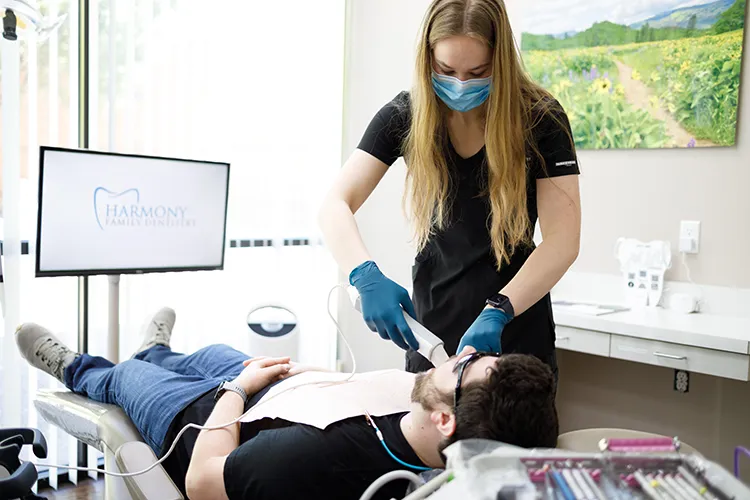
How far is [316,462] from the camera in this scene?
1294 millimetres

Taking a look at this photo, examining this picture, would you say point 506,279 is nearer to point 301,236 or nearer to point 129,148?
point 129,148

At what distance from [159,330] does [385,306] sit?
1.18m

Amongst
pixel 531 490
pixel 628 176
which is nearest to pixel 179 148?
pixel 628 176

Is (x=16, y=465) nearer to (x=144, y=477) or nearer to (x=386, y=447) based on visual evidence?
(x=144, y=477)

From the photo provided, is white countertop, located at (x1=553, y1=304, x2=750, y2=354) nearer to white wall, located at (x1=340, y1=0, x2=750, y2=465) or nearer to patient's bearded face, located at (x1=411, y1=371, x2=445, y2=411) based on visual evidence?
white wall, located at (x1=340, y1=0, x2=750, y2=465)

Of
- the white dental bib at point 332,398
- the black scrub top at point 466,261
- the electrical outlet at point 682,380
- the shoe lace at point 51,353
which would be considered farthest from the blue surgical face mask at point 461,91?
the electrical outlet at point 682,380

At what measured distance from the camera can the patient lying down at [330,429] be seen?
1184mm

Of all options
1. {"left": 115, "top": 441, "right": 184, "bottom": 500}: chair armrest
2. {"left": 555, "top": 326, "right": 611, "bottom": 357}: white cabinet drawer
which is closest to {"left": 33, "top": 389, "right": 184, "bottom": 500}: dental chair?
{"left": 115, "top": 441, "right": 184, "bottom": 500}: chair armrest

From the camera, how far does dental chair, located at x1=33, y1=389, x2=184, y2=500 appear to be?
1.32 metres

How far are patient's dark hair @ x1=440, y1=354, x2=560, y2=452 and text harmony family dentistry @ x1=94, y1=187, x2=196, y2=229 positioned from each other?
1.59 m

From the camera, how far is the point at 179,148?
295cm

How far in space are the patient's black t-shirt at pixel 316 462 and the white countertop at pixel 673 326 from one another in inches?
50.6

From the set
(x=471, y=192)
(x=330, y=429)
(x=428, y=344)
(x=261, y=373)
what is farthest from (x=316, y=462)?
(x=471, y=192)

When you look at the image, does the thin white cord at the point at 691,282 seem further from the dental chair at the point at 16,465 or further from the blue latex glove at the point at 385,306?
the dental chair at the point at 16,465
